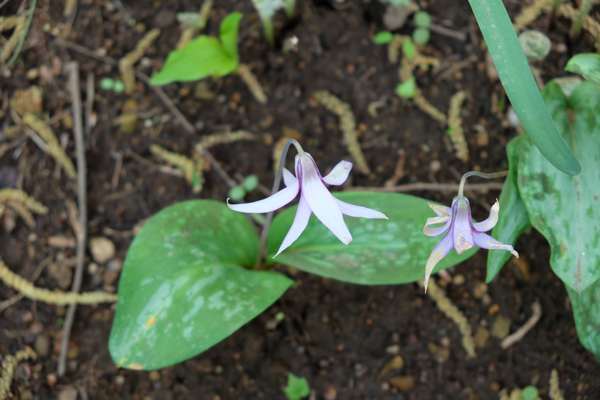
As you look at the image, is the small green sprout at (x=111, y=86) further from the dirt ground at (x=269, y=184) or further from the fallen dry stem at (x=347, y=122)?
the fallen dry stem at (x=347, y=122)

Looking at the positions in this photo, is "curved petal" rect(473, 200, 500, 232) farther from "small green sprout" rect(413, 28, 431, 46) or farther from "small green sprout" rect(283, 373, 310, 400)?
"small green sprout" rect(413, 28, 431, 46)

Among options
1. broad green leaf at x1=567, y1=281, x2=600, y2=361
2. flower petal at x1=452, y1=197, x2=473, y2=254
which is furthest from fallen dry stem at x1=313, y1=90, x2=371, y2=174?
flower petal at x1=452, y1=197, x2=473, y2=254

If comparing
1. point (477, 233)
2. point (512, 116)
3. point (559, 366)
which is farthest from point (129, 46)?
point (559, 366)

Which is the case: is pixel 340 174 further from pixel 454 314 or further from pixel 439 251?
pixel 454 314

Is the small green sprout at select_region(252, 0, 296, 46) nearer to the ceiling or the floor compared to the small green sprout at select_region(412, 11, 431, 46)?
nearer to the ceiling

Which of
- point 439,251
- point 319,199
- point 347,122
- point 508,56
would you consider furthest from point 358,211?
point 347,122

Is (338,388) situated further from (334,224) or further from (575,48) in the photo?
(575,48)
